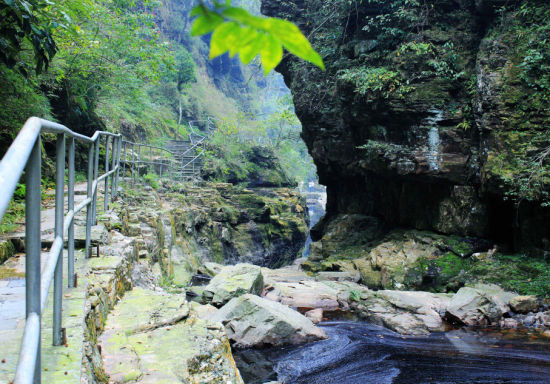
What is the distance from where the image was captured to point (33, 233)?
98 centimetres

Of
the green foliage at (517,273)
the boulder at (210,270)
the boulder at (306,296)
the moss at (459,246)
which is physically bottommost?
the boulder at (306,296)

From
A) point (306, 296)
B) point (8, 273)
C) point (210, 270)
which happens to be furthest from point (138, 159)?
point (8, 273)

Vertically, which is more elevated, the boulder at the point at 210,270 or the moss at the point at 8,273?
the moss at the point at 8,273

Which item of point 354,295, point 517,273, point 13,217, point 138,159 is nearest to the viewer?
point 13,217

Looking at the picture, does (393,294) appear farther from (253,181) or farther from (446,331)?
(253,181)

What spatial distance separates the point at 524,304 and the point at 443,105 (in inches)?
217

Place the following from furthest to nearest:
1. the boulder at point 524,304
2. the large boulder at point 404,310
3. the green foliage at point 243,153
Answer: the green foliage at point 243,153 < the boulder at point 524,304 < the large boulder at point 404,310

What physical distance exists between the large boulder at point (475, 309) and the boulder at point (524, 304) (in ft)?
0.48

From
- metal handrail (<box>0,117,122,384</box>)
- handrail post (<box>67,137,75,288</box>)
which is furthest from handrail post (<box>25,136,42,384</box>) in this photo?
handrail post (<box>67,137,75,288</box>)

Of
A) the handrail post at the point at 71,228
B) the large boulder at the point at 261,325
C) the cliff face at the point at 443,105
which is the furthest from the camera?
the cliff face at the point at 443,105

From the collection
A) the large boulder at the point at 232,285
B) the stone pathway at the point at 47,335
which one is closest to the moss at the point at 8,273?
the stone pathway at the point at 47,335

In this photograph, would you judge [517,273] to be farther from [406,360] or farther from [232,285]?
[232,285]

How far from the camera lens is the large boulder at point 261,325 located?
18.1 feet

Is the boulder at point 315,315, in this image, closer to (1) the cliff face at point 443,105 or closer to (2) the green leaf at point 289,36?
(1) the cliff face at point 443,105
